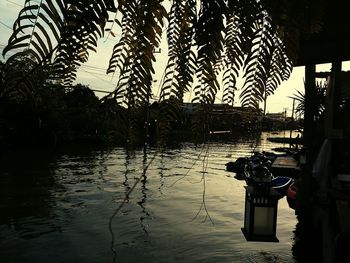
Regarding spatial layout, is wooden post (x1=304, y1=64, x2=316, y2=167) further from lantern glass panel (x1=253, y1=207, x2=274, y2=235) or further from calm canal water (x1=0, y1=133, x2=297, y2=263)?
lantern glass panel (x1=253, y1=207, x2=274, y2=235)

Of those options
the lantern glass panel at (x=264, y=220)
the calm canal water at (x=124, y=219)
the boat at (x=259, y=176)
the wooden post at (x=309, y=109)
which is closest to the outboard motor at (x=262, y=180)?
the boat at (x=259, y=176)

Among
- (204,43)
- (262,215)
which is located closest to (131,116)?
(204,43)

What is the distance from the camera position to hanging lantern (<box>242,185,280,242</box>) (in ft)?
21.6

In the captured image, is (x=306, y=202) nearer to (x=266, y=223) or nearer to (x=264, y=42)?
(x=266, y=223)

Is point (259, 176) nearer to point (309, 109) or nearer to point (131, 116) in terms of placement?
point (309, 109)

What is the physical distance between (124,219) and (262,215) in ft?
48.4

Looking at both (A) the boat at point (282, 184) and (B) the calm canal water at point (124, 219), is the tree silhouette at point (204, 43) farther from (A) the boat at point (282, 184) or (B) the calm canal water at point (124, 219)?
(A) the boat at point (282, 184)

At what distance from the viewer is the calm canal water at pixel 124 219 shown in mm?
15031

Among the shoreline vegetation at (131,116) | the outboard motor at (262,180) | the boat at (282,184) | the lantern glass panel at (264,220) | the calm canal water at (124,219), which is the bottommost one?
the calm canal water at (124,219)

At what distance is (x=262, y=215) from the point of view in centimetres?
660

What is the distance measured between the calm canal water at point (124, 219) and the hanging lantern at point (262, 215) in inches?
46.1

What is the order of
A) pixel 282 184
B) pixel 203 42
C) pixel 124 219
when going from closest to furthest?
pixel 203 42, pixel 124 219, pixel 282 184

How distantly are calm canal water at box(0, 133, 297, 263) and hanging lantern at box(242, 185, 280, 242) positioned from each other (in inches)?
46.1

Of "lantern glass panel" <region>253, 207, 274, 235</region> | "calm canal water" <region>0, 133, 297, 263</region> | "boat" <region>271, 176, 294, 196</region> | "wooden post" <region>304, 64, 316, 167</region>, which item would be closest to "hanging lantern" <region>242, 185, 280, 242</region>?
"lantern glass panel" <region>253, 207, 274, 235</region>
